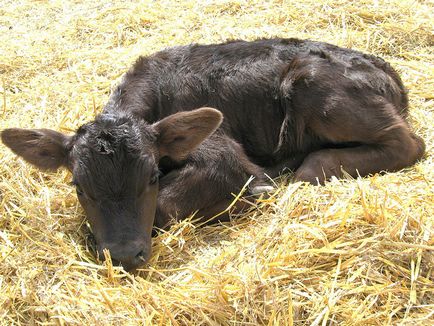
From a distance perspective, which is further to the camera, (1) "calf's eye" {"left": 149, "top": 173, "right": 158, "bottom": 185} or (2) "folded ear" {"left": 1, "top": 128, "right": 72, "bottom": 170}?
(2) "folded ear" {"left": 1, "top": 128, "right": 72, "bottom": 170}

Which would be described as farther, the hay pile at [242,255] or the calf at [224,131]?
the calf at [224,131]

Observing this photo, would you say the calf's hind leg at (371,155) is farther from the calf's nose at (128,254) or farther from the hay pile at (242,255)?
the calf's nose at (128,254)

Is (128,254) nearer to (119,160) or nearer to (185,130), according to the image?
(119,160)

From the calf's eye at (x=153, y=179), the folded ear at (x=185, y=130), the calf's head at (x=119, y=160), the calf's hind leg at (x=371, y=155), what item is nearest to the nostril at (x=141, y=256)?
the calf's head at (x=119, y=160)

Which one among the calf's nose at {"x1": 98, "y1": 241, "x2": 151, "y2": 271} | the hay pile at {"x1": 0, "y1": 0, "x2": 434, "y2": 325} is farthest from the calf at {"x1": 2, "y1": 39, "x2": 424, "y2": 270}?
the hay pile at {"x1": 0, "y1": 0, "x2": 434, "y2": 325}

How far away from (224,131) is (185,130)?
0.97m

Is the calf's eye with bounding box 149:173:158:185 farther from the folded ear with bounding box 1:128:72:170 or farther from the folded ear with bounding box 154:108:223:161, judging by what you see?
the folded ear with bounding box 1:128:72:170

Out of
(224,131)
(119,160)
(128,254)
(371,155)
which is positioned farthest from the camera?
(224,131)

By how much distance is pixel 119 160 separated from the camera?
440 centimetres

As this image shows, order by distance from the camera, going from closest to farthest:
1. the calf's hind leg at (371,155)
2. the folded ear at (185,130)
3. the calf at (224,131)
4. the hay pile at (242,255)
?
the hay pile at (242,255)
the calf at (224,131)
the folded ear at (185,130)
the calf's hind leg at (371,155)

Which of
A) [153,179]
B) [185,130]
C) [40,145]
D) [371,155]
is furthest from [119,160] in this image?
[371,155]

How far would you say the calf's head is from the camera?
4227mm

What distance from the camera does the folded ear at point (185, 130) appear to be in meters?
4.74

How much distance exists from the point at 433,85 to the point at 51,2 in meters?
7.37
